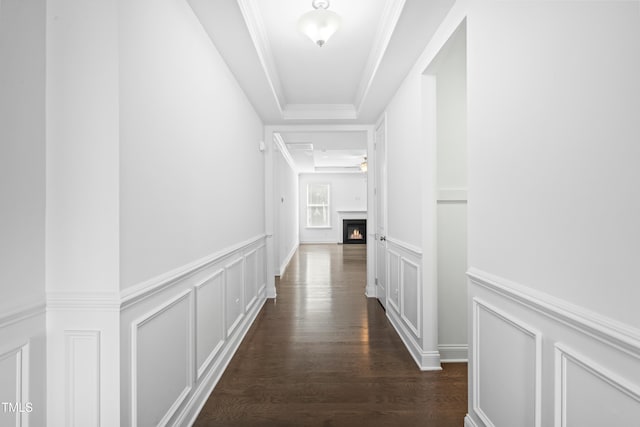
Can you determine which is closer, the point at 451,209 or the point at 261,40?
the point at 261,40

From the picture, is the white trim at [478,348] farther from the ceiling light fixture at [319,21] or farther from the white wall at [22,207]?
the ceiling light fixture at [319,21]

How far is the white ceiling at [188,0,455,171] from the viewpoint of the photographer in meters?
1.94

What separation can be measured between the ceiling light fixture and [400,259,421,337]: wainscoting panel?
1.87m

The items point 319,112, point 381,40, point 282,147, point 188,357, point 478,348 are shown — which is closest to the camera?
point 478,348

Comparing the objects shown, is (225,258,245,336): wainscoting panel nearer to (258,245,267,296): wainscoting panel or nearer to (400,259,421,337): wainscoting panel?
(258,245,267,296): wainscoting panel

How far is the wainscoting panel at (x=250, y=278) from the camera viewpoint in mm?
3186

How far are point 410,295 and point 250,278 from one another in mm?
1690

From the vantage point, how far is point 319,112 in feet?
13.3

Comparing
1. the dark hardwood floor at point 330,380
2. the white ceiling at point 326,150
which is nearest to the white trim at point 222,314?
the dark hardwood floor at point 330,380

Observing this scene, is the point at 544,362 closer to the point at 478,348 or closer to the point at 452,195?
the point at 478,348

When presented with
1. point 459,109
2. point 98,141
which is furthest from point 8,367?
point 459,109

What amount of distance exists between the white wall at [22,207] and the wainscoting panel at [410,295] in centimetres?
228

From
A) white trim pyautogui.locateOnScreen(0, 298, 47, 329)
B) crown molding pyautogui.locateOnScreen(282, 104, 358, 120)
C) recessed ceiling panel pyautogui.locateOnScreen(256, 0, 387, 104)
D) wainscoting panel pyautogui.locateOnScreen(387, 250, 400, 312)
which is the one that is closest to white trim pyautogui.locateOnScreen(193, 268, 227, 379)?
white trim pyautogui.locateOnScreen(0, 298, 47, 329)

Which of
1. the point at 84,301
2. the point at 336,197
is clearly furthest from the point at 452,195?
the point at 336,197
